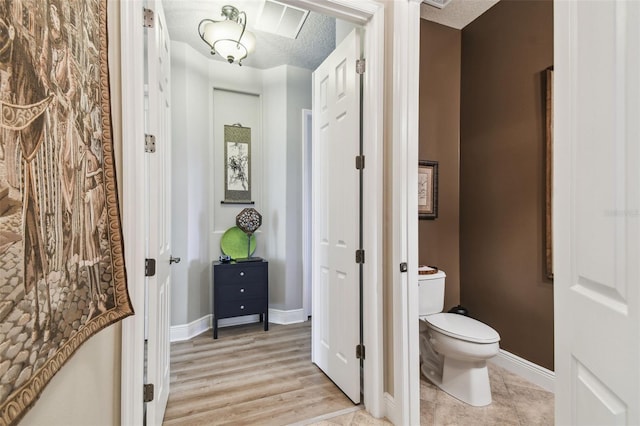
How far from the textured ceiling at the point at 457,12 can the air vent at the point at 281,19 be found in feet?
3.24

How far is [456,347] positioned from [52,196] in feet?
6.58

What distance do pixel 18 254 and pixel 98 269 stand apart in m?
0.34

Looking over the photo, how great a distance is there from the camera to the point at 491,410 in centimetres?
175

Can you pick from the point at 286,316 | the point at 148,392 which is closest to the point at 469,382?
the point at 148,392

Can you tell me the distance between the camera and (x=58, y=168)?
68 cm

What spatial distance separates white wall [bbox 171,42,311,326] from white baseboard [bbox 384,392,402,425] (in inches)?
67.6

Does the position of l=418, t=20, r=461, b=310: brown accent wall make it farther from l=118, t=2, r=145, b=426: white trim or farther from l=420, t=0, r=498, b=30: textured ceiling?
l=118, t=2, r=145, b=426: white trim

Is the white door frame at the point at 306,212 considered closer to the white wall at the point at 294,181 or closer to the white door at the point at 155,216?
the white wall at the point at 294,181

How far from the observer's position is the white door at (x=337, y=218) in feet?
5.98

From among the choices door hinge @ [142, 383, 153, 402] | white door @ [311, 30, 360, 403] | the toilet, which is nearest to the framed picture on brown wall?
the toilet

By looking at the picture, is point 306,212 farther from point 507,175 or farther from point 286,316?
point 507,175

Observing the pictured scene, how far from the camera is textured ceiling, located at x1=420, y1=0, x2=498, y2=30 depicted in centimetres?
229
